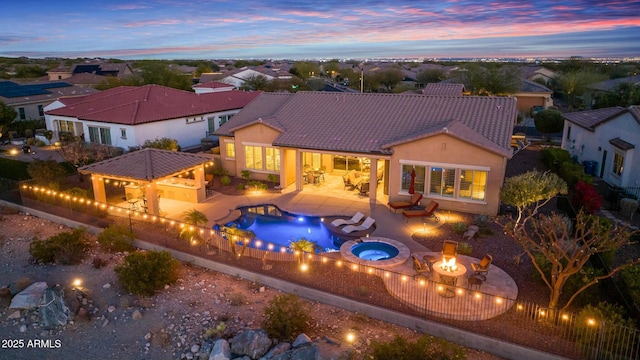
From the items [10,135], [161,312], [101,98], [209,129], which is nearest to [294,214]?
[161,312]

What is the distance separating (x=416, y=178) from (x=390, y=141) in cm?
243

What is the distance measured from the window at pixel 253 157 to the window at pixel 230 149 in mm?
1329

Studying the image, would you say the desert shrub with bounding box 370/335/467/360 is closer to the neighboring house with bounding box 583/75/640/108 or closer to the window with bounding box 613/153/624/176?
the window with bounding box 613/153/624/176

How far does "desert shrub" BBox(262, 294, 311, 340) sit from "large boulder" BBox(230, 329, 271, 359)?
1.26ft

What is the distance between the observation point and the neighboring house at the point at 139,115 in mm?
33188

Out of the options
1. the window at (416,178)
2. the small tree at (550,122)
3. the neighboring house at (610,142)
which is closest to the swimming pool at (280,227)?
the window at (416,178)

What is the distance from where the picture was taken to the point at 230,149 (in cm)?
2930

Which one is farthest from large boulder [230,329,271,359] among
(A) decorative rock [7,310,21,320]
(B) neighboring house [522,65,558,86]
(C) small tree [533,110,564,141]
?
(B) neighboring house [522,65,558,86]

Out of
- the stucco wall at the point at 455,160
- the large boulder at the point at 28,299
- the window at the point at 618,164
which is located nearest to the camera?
the large boulder at the point at 28,299

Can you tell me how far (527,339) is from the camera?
39.4 feet

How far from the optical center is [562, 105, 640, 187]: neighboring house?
23641 mm

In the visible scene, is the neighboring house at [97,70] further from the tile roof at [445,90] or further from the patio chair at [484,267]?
the patio chair at [484,267]

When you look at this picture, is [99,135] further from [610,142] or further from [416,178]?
[610,142]

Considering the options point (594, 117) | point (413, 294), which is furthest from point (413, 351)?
point (594, 117)
